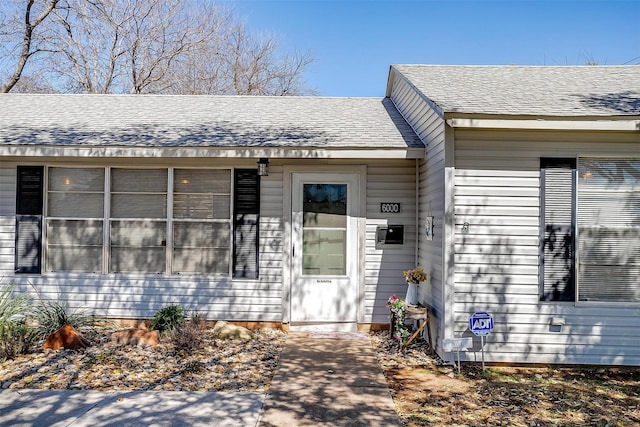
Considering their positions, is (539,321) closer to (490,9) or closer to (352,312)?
(352,312)

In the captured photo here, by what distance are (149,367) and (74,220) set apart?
2.85 m

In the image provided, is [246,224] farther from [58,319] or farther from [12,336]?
[12,336]

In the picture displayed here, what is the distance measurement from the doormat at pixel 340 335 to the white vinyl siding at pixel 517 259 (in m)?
1.53

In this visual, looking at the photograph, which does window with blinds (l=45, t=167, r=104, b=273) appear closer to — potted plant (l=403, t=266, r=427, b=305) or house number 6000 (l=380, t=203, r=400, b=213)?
house number 6000 (l=380, t=203, r=400, b=213)

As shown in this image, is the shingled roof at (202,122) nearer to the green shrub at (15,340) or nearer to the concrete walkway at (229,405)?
the green shrub at (15,340)

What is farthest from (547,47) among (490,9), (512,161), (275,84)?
(512,161)

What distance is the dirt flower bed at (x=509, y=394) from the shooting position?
364 centimetres

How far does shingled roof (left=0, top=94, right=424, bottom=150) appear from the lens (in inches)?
241

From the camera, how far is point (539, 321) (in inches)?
195

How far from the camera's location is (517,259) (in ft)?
16.4

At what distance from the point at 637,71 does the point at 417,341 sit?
18.8 feet

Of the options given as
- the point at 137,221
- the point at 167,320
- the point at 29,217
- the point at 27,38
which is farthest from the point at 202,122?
the point at 27,38

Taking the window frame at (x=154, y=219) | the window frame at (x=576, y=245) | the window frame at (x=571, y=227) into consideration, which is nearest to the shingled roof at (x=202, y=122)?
the window frame at (x=154, y=219)

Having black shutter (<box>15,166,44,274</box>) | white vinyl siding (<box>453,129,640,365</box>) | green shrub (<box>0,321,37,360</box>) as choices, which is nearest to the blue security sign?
white vinyl siding (<box>453,129,640,365</box>)
